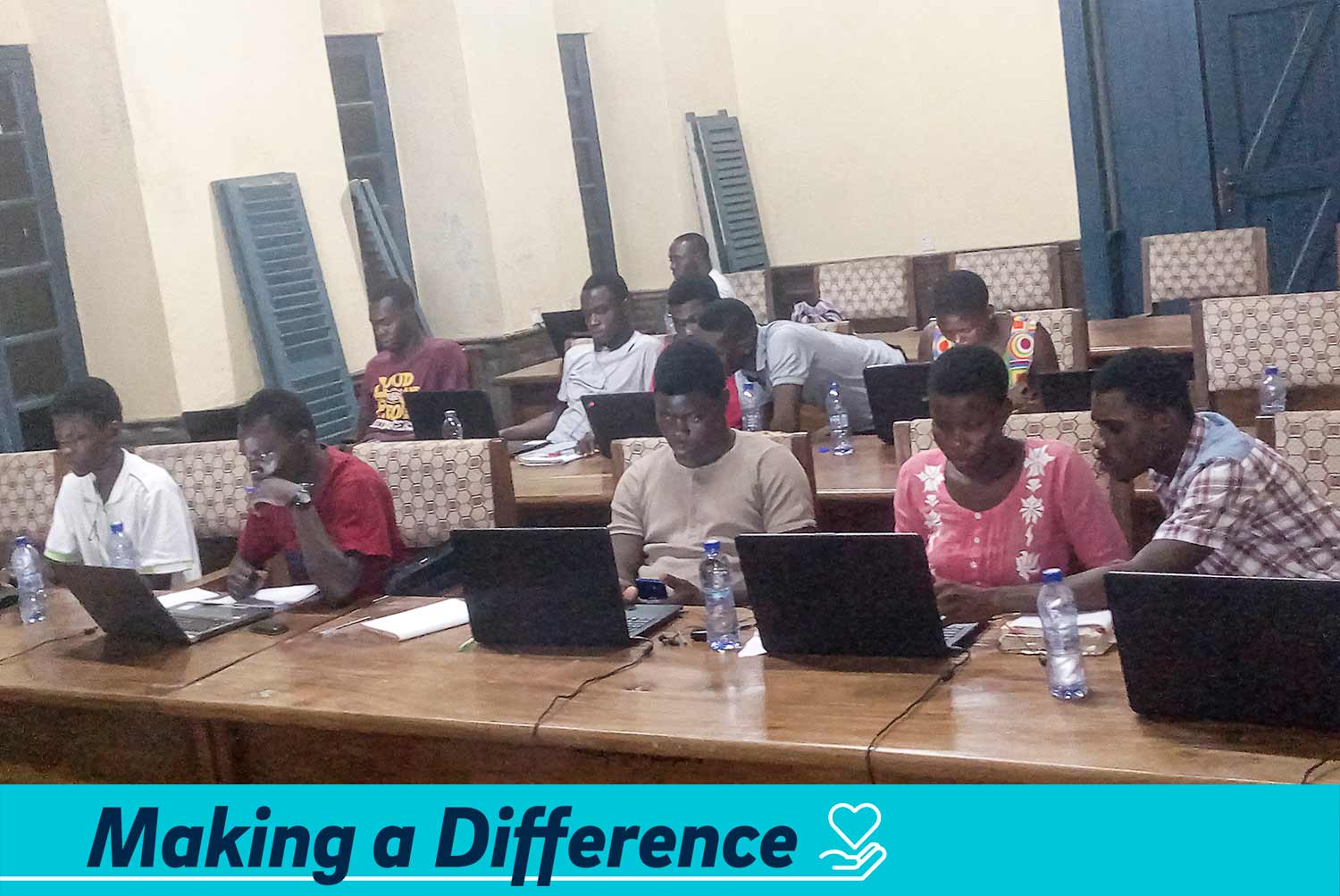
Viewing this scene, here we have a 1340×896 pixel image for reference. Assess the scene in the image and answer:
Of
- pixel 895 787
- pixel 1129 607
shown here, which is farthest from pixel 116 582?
pixel 1129 607

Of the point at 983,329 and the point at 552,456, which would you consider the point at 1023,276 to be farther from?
the point at 552,456

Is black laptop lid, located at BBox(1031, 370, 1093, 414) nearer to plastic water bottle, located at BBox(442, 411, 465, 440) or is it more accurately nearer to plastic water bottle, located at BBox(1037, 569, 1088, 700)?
plastic water bottle, located at BBox(1037, 569, 1088, 700)

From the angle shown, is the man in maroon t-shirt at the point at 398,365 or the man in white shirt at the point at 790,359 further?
the man in maroon t-shirt at the point at 398,365

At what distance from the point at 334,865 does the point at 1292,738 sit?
1508 millimetres

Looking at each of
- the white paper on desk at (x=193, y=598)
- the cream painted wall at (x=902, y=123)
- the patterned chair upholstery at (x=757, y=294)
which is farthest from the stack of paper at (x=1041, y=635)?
the cream painted wall at (x=902, y=123)

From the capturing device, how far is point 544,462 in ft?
16.2

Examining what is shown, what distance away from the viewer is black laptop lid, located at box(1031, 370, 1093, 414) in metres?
4.09

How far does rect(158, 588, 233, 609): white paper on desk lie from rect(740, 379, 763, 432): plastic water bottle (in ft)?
6.37

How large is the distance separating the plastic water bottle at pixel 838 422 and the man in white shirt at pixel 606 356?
0.80 metres

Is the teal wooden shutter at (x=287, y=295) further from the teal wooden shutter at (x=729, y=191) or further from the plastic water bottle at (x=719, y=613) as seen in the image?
the plastic water bottle at (x=719, y=613)

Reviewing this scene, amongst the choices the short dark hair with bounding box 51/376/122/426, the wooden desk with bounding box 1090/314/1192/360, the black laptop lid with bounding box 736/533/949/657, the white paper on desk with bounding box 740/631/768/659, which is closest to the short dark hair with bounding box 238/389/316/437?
the short dark hair with bounding box 51/376/122/426

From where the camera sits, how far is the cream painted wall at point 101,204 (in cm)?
580

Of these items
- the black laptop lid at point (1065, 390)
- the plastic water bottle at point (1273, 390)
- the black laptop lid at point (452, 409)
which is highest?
the black laptop lid at point (452, 409)

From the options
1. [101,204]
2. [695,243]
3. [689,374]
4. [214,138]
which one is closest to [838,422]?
[689,374]
